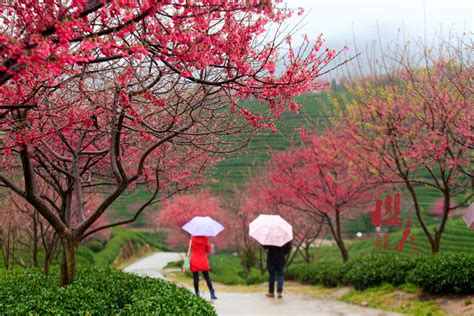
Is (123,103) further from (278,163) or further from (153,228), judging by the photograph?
(153,228)

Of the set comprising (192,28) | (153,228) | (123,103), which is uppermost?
(192,28)

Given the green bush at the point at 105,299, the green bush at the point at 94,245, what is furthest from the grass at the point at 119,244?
the green bush at the point at 105,299

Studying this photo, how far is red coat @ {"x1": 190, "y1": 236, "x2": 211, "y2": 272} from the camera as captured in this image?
9.74m

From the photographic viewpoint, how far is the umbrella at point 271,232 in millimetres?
9492

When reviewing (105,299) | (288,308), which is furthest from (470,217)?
(105,299)

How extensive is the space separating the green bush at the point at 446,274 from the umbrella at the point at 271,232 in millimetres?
2438

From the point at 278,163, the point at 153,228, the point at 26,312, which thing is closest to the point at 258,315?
the point at 26,312

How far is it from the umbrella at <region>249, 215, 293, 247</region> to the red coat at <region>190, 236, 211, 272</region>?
99 cm

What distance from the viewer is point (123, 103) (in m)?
5.30

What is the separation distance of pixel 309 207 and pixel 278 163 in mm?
1855

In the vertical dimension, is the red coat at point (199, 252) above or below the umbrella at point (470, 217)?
below

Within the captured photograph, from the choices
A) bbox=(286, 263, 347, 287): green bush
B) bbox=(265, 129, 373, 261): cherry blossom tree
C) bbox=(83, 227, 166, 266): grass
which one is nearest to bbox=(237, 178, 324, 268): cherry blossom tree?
bbox=(265, 129, 373, 261): cherry blossom tree

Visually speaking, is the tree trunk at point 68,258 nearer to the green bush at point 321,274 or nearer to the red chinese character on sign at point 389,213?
the green bush at point 321,274

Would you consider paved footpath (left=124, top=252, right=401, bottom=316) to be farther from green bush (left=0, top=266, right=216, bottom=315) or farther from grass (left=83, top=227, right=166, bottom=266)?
grass (left=83, top=227, right=166, bottom=266)
